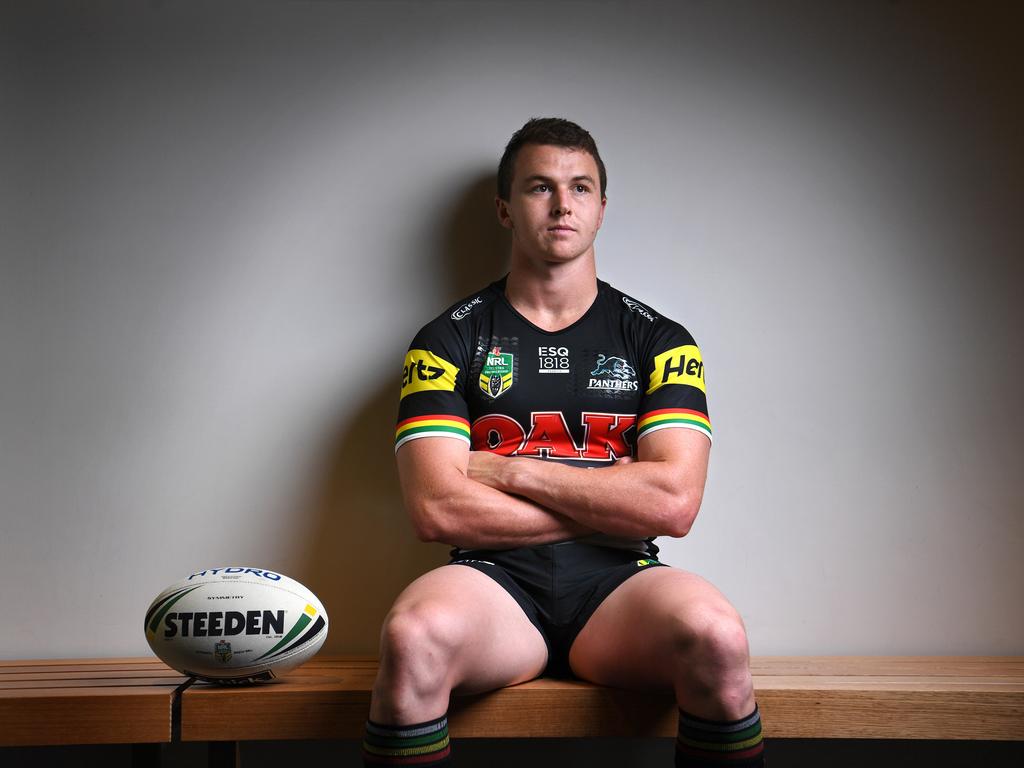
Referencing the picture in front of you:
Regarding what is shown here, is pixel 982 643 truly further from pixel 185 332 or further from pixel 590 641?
pixel 185 332

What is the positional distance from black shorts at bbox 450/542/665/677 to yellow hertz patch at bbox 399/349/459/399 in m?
0.37

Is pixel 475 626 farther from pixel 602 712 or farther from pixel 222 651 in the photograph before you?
pixel 222 651

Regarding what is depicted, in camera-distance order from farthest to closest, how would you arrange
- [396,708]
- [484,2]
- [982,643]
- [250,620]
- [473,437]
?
[484,2] < [982,643] < [473,437] < [250,620] < [396,708]

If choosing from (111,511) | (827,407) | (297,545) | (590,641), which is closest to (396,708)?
(590,641)

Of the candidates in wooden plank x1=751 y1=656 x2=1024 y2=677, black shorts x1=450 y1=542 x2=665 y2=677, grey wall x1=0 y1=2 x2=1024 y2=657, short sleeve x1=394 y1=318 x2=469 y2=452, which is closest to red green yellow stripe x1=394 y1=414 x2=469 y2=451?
short sleeve x1=394 y1=318 x2=469 y2=452

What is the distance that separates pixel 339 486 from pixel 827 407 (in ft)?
4.30

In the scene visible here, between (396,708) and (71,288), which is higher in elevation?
(71,288)

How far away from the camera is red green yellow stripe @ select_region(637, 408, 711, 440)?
1.77 m

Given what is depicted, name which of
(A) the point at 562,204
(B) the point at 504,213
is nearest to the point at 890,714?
(A) the point at 562,204

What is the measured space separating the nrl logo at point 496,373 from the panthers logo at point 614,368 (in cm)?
19

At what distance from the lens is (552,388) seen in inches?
72.0

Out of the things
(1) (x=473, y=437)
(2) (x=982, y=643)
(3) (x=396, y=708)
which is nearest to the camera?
(3) (x=396, y=708)

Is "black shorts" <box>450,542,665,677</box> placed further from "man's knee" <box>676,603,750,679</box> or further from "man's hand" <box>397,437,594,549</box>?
"man's knee" <box>676,603,750,679</box>

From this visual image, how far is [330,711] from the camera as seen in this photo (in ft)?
5.18
